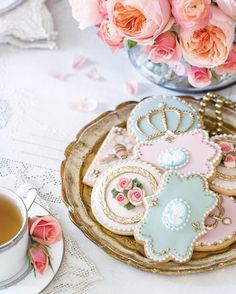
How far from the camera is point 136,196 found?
1062 millimetres

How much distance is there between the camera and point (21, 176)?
1162 mm

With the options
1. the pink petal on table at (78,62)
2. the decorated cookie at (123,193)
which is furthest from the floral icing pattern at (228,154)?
the pink petal on table at (78,62)

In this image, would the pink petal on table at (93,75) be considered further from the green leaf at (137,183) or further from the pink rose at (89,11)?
the green leaf at (137,183)

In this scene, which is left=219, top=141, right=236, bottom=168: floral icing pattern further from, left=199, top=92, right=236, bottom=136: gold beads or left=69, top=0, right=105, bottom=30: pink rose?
left=69, top=0, right=105, bottom=30: pink rose

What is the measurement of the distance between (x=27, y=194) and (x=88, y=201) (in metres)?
0.12

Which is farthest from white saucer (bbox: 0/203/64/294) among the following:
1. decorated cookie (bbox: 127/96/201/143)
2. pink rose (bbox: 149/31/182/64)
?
pink rose (bbox: 149/31/182/64)

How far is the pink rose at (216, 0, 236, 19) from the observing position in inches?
41.3

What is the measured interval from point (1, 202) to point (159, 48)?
35 cm

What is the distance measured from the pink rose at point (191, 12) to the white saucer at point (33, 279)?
0.38 meters

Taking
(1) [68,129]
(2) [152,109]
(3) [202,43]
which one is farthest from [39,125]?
(3) [202,43]

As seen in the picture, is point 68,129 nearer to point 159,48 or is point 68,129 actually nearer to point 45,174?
point 45,174

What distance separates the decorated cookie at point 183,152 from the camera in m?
1.10

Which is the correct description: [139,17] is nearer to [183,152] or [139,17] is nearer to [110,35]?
[110,35]

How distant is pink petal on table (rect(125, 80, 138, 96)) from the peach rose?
0.61 feet
